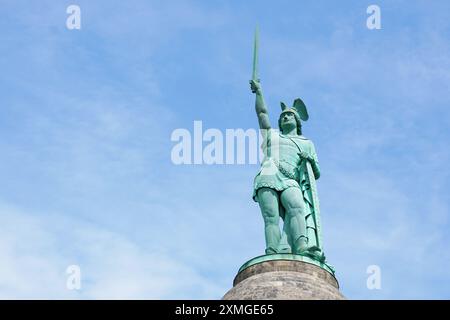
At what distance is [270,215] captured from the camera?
91.4 ft

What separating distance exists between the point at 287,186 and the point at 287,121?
2511mm

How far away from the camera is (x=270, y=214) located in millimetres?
27875

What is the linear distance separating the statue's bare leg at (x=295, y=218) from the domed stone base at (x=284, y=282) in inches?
35.9

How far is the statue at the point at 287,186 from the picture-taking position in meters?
27.4

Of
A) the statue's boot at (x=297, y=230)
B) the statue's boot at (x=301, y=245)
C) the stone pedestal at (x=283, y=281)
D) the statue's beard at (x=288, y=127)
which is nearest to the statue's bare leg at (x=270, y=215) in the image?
the statue's boot at (x=297, y=230)

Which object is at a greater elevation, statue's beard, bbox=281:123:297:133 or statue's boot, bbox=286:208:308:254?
statue's beard, bbox=281:123:297:133

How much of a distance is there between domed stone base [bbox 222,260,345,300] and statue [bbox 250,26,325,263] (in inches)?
25.0

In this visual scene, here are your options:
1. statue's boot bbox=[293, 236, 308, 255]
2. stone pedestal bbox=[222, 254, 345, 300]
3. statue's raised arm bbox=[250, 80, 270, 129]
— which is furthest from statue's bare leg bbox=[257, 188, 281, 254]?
statue's raised arm bbox=[250, 80, 270, 129]

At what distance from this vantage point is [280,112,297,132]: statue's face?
98.4 ft

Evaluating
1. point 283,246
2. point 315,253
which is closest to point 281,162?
point 283,246

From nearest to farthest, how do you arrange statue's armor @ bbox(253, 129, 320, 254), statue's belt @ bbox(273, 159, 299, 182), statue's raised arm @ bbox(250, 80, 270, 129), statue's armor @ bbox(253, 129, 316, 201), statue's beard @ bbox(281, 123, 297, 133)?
statue's armor @ bbox(253, 129, 320, 254)
statue's armor @ bbox(253, 129, 316, 201)
statue's belt @ bbox(273, 159, 299, 182)
statue's raised arm @ bbox(250, 80, 270, 129)
statue's beard @ bbox(281, 123, 297, 133)

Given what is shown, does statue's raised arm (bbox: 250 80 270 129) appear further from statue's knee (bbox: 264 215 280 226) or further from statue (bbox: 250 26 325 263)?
statue's knee (bbox: 264 215 280 226)
